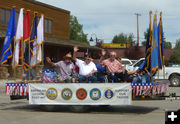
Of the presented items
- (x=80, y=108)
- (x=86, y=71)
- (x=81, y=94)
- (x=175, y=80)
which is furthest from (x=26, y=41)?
(x=175, y=80)

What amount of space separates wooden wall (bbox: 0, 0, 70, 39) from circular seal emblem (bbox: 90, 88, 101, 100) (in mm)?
23703

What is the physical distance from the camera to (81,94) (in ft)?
33.8

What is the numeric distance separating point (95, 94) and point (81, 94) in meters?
0.43

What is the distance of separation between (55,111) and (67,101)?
73cm

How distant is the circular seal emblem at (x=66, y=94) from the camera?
1039 cm

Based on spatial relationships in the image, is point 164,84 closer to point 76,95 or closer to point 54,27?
point 76,95

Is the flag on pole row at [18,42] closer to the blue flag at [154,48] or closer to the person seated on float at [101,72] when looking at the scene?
the person seated on float at [101,72]

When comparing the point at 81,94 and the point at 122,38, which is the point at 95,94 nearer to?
the point at 81,94

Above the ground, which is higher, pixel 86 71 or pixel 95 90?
pixel 86 71

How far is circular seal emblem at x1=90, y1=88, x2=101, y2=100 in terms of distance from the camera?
1019 centimetres

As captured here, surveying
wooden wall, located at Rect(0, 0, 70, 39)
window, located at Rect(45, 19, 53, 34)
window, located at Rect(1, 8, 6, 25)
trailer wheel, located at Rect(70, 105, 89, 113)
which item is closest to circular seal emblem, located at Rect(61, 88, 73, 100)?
trailer wheel, located at Rect(70, 105, 89, 113)

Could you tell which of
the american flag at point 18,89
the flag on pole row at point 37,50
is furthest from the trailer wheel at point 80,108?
the flag on pole row at point 37,50

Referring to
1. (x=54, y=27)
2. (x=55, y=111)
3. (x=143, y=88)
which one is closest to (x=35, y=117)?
(x=55, y=111)

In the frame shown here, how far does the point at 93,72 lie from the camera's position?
422 inches
